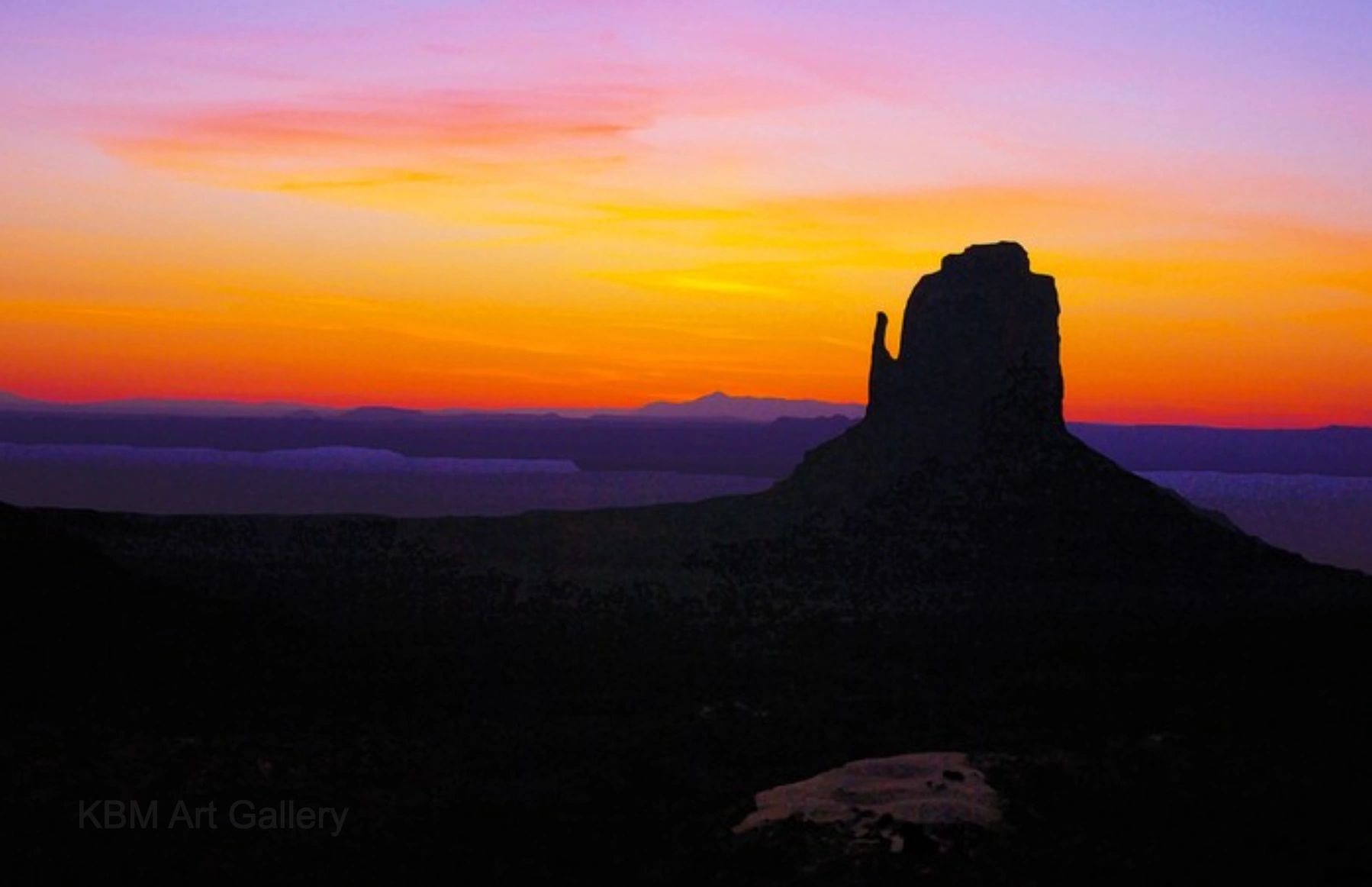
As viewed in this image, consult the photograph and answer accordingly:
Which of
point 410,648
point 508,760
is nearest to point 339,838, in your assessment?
point 508,760

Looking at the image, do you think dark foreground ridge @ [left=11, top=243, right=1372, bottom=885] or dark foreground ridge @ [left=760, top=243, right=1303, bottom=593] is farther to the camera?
dark foreground ridge @ [left=760, top=243, right=1303, bottom=593]

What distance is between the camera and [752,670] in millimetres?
80062

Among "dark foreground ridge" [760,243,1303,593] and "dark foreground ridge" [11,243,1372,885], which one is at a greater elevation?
"dark foreground ridge" [760,243,1303,593]

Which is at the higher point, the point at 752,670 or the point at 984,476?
the point at 984,476

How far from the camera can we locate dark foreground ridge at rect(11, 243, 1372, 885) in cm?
3984

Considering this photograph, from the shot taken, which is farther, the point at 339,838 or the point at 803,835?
the point at 339,838

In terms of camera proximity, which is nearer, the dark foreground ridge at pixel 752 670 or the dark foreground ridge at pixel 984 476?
the dark foreground ridge at pixel 752 670

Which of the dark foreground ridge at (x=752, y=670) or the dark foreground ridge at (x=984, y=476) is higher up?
the dark foreground ridge at (x=984, y=476)

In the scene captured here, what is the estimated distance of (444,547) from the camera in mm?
120188

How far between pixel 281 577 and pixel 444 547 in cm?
2031

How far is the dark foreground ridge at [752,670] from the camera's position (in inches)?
1569

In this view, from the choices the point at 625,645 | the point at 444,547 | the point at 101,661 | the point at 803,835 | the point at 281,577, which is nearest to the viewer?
the point at 803,835

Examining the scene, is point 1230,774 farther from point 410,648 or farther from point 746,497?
point 746,497

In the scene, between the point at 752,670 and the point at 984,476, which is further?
the point at 984,476
